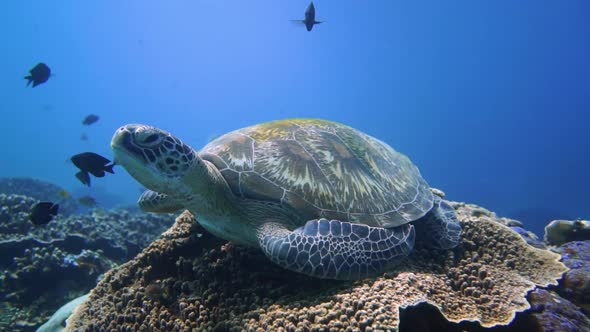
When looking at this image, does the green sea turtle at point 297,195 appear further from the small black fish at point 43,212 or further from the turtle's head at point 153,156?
the small black fish at point 43,212

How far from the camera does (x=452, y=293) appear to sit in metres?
2.59

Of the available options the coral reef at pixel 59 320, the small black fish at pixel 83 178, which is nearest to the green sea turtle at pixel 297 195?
the coral reef at pixel 59 320

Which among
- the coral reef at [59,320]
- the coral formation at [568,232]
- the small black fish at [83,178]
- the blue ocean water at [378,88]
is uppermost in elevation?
the blue ocean water at [378,88]

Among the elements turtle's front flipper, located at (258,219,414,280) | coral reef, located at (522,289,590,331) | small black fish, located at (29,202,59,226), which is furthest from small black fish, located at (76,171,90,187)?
coral reef, located at (522,289,590,331)

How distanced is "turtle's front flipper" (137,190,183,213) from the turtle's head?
0.62 m

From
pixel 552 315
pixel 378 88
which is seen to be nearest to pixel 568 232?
pixel 552 315

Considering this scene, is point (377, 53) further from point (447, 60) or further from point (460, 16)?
point (460, 16)

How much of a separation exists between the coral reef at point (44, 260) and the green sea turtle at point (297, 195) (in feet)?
11.3

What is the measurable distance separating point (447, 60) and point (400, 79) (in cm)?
1831

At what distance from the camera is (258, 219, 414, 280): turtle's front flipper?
2492 mm

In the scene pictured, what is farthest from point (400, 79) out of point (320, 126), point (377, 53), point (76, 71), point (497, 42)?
point (76, 71)

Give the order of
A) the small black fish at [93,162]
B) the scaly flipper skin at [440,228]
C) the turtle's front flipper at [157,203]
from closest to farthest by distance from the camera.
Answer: the scaly flipper skin at [440,228]
the turtle's front flipper at [157,203]
the small black fish at [93,162]

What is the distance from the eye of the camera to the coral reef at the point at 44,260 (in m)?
5.22

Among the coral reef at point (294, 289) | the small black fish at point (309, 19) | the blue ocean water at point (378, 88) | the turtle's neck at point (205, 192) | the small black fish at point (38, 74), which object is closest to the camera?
the coral reef at point (294, 289)
